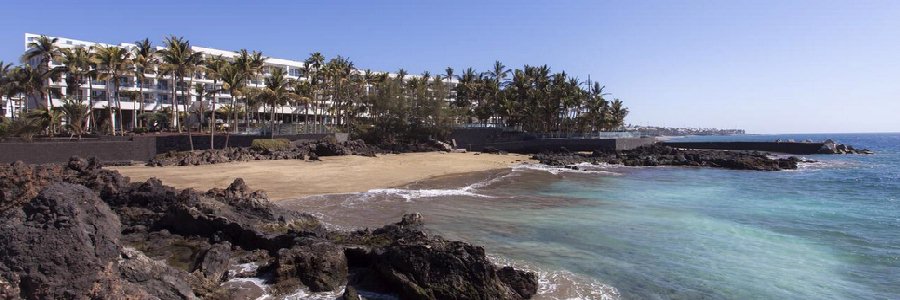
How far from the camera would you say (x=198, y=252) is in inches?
531

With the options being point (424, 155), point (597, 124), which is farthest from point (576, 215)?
point (597, 124)

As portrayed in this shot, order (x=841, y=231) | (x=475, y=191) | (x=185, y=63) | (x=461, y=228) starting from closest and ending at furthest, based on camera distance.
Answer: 1. (x=461, y=228)
2. (x=841, y=231)
3. (x=475, y=191)
4. (x=185, y=63)

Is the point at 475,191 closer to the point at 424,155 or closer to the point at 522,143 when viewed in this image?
the point at 424,155

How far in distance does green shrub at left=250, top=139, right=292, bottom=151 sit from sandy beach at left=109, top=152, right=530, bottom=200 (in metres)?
4.63

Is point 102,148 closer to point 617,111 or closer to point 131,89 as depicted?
point 131,89

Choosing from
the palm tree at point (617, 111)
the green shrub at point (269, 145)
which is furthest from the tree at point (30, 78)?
the palm tree at point (617, 111)

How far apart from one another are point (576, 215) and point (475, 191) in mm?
8123

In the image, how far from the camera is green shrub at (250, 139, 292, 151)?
45.8 m

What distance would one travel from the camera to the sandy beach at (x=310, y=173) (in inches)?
1107

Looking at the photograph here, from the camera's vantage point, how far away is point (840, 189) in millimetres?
35156

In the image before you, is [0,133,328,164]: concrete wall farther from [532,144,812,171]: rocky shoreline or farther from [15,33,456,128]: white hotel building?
[532,144,812,171]: rocky shoreline

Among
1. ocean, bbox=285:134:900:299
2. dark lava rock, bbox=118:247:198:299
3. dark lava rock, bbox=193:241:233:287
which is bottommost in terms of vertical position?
ocean, bbox=285:134:900:299

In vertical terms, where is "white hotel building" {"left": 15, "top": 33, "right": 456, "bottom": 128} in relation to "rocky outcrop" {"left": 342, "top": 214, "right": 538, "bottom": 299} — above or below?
above

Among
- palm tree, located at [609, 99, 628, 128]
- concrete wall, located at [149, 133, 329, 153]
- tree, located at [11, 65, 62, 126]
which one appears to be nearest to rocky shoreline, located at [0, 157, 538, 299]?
concrete wall, located at [149, 133, 329, 153]
